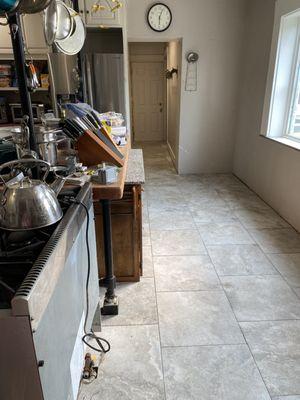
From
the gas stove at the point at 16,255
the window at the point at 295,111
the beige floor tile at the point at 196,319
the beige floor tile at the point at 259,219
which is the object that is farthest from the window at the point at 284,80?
the gas stove at the point at 16,255

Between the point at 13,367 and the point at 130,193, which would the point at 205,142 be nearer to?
the point at 130,193

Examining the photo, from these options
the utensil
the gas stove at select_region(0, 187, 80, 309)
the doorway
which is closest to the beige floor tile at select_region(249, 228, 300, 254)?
the gas stove at select_region(0, 187, 80, 309)

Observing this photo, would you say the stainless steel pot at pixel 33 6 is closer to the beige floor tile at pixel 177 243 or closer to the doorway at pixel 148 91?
the beige floor tile at pixel 177 243

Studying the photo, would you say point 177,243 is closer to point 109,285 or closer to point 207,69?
point 109,285

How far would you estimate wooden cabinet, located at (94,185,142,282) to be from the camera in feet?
6.43

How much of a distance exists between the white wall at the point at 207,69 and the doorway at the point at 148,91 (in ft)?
9.13

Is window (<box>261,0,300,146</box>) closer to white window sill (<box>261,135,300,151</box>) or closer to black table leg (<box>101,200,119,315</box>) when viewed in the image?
white window sill (<box>261,135,300,151</box>)

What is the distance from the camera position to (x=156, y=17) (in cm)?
418

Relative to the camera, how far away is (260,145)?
3.87 meters

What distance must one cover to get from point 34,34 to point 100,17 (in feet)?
2.79

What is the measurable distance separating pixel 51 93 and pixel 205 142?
8.27 feet

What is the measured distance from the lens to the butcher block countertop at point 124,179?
4.99 feet

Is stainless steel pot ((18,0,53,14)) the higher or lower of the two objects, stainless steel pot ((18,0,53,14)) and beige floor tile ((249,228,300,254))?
the higher

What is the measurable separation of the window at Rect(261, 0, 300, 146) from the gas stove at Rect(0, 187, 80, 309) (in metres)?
3.18
